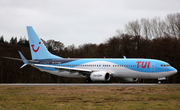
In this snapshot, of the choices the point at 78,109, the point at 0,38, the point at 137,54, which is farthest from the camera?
the point at 0,38

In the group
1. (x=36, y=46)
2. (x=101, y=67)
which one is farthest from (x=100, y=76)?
(x=36, y=46)

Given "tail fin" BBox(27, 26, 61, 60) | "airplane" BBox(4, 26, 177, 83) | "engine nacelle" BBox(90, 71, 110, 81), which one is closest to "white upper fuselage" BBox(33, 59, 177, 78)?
"airplane" BBox(4, 26, 177, 83)

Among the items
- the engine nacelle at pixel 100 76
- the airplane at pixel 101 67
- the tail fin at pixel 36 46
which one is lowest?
the engine nacelle at pixel 100 76

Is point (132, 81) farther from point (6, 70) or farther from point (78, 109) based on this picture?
point (6, 70)

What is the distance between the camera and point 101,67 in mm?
40750

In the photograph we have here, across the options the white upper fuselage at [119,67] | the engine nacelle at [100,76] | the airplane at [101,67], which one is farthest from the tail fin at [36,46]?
the engine nacelle at [100,76]

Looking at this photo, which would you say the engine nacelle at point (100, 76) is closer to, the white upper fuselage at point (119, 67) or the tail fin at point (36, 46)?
the white upper fuselage at point (119, 67)

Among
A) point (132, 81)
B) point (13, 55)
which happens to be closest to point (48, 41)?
point (13, 55)

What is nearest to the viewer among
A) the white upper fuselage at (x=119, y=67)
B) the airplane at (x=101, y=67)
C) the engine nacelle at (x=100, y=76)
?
the white upper fuselage at (x=119, y=67)

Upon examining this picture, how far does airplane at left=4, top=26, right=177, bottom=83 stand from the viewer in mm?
37219

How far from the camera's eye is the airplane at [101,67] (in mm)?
37219

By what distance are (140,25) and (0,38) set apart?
74264 mm

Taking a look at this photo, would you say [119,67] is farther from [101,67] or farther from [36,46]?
[36,46]

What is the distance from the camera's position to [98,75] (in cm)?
3844
